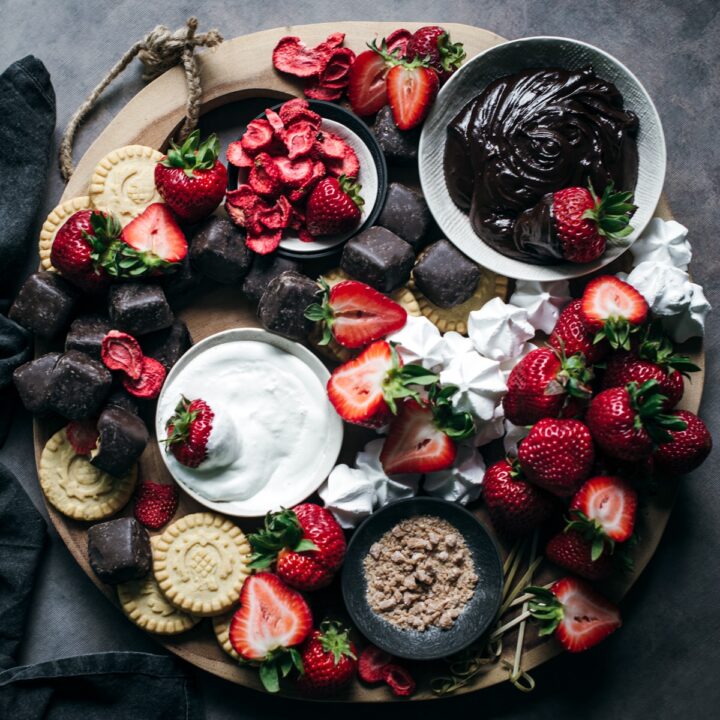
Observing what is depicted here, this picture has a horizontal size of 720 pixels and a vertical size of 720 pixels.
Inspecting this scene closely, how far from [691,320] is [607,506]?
0.69 metres

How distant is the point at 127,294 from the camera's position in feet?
8.30

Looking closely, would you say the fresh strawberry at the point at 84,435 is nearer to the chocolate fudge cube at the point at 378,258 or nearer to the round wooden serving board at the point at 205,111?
the round wooden serving board at the point at 205,111

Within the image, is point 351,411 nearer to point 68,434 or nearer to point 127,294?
point 127,294

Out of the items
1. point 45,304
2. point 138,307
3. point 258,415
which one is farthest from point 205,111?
point 258,415

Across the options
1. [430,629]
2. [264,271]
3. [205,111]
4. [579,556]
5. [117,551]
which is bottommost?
[430,629]

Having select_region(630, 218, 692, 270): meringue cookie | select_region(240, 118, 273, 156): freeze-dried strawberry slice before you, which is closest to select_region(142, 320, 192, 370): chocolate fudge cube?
select_region(240, 118, 273, 156): freeze-dried strawberry slice

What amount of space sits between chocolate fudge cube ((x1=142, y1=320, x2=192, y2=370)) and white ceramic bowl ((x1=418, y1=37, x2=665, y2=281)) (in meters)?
0.97

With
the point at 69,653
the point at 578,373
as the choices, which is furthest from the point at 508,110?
the point at 69,653

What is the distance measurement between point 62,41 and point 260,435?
171 centimetres

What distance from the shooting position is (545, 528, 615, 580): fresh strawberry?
2498 millimetres

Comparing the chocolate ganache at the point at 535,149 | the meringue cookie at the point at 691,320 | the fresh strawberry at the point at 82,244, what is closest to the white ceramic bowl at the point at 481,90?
the chocolate ganache at the point at 535,149

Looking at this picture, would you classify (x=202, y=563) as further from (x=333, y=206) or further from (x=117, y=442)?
(x=333, y=206)

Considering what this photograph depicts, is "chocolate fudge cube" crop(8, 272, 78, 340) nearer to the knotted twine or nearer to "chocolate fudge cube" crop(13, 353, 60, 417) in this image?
"chocolate fudge cube" crop(13, 353, 60, 417)

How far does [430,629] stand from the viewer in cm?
256
